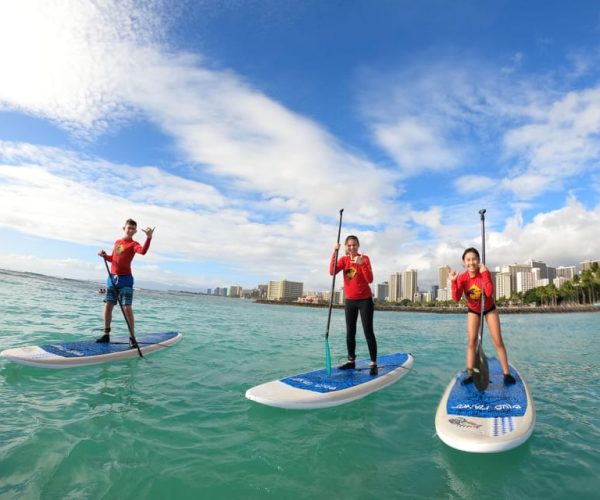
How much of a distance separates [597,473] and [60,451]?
5.47m

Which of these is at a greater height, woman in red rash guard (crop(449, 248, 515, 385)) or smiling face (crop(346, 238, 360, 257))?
smiling face (crop(346, 238, 360, 257))

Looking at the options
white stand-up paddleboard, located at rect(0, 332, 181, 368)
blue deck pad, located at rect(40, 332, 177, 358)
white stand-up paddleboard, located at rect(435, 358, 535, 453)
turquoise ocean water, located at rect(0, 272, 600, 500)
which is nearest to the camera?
turquoise ocean water, located at rect(0, 272, 600, 500)

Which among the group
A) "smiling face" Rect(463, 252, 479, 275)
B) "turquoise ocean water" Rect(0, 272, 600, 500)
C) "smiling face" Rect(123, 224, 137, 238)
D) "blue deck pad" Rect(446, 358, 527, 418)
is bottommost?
"turquoise ocean water" Rect(0, 272, 600, 500)

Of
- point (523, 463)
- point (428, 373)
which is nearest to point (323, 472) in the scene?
point (523, 463)

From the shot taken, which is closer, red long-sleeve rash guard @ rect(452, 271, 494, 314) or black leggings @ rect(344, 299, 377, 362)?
red long-sleeve rash guard @ rect(452, 271, 494, 314)

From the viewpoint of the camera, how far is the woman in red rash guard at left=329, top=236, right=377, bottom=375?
269 inches

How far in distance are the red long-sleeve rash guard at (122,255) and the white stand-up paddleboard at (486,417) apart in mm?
7240

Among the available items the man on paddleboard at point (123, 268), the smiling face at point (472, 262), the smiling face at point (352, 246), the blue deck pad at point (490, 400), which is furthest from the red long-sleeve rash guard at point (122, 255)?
the blue deck pad at point (490, 400)

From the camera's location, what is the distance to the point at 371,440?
416 cm

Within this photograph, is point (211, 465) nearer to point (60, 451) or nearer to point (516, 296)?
point (60, 451)

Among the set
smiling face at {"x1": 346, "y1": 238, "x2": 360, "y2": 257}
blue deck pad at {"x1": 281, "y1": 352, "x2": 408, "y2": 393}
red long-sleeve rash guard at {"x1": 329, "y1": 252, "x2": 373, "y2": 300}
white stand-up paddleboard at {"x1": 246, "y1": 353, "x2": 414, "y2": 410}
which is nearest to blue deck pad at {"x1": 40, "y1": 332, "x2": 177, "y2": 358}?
white stand-up paddleboard at {"x1": 246, "y1": 353, "x2": 414, "y2": 410}

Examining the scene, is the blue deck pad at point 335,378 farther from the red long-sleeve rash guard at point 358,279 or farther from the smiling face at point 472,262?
the smiling face at point 472,262

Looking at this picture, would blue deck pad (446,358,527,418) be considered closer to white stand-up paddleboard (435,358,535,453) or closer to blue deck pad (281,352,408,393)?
white stand-up paddleboard (435,358,535,453)

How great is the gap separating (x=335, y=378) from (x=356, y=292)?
1.71m
